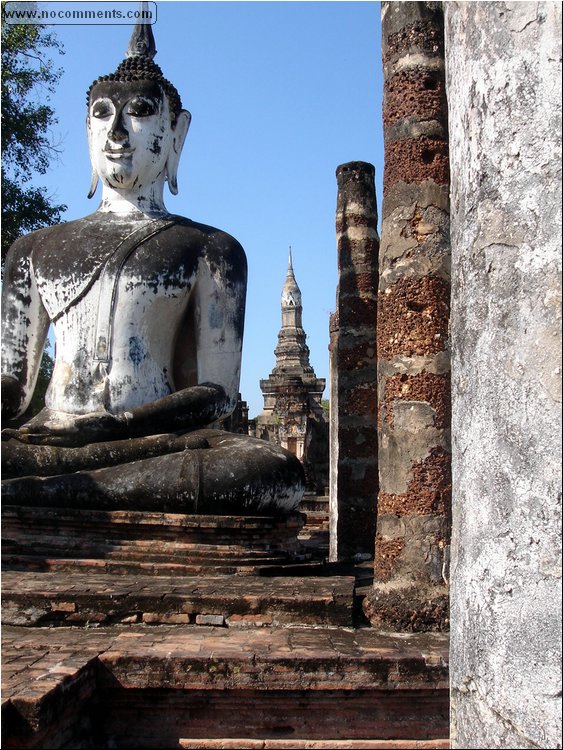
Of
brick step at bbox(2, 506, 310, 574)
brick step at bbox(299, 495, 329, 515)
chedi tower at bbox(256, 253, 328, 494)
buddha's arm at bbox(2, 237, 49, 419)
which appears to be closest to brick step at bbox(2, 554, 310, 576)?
brick step at bbox(2, 506, 310, 574)

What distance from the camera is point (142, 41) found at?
6996 mm

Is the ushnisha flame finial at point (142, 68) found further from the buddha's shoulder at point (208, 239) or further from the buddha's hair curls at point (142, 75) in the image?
the buddha's shoulder at point (208, 239)

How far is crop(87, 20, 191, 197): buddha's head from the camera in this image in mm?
6578

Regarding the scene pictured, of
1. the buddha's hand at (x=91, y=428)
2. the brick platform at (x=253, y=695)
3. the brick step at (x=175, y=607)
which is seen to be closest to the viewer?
the brick platform at (x=253, y=695)

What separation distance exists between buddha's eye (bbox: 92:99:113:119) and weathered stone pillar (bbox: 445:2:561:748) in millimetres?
5357

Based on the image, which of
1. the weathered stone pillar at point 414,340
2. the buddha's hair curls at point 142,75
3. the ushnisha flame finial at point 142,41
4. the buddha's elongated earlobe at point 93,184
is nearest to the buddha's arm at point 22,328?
the buddha's elongated earlobe at point 93,184

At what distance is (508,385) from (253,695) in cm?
250

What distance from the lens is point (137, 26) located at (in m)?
7.02

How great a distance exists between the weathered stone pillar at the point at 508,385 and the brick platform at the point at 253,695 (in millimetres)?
1992

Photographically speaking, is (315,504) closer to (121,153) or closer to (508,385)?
(121,153)

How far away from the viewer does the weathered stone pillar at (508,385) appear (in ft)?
4.73

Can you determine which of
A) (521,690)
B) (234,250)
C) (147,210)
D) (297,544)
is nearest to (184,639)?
(297,544)

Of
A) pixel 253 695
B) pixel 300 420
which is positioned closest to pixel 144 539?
pixel 253 695

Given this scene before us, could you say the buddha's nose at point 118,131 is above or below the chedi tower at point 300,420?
above
